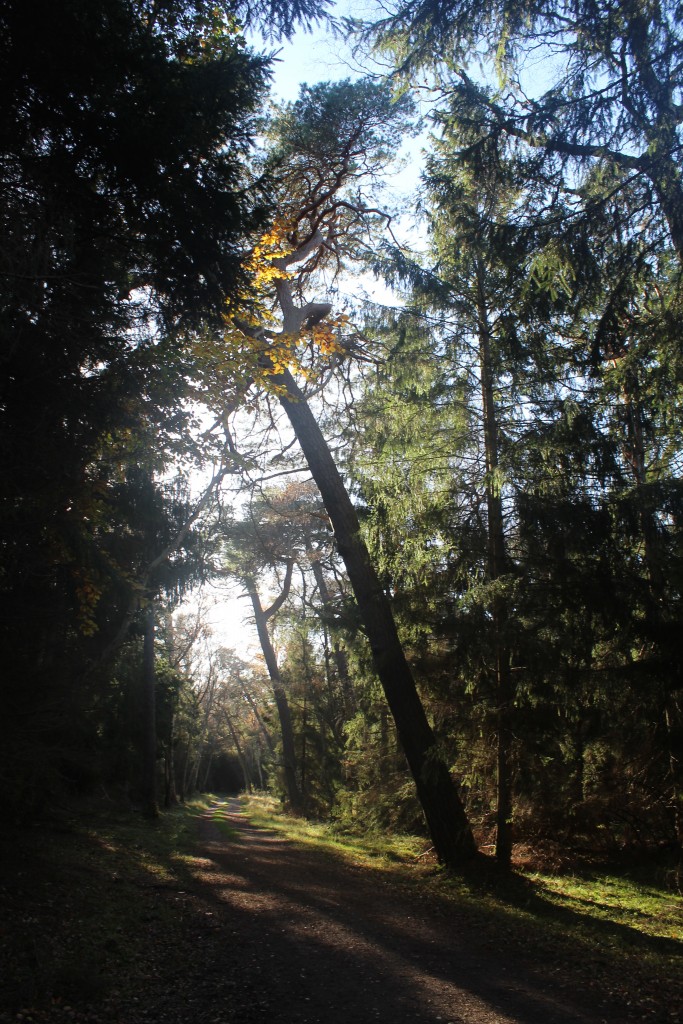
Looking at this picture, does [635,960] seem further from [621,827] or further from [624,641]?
[621,827]

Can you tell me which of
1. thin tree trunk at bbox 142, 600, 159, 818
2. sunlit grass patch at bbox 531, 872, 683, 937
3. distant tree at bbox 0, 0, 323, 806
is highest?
distant tree at bbox 0, 0, 323, 806

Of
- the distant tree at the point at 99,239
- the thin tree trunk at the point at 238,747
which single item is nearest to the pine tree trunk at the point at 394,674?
the distant tree at the point at 99,239

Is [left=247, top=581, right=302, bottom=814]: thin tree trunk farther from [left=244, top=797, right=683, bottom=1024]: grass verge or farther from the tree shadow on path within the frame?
the tree shadow on path

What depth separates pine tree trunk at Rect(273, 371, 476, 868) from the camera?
9883mm

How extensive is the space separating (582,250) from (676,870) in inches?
270

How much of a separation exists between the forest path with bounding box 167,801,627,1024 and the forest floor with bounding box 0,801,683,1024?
2cm

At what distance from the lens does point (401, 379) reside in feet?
34.1

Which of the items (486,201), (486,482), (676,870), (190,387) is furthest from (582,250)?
(676,870)

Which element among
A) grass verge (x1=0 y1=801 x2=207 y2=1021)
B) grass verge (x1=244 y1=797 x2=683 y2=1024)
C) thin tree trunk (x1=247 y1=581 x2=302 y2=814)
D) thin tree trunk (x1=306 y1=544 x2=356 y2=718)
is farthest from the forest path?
thin tree trunk (x1=247 y1=581 x2=302 y2=814)

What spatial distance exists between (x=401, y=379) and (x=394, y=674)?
14.7 feet

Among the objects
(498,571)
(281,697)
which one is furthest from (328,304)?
(281,697)

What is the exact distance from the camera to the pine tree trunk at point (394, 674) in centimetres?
988

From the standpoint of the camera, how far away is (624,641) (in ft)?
25.0

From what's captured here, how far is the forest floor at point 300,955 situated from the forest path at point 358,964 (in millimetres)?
19
